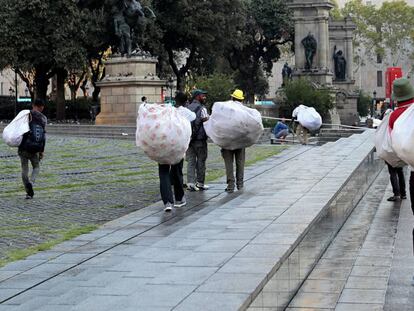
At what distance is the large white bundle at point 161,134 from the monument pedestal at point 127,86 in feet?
94.3

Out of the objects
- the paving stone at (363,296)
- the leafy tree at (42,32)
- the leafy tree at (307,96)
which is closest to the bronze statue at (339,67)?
the leafy tree at (307,96)

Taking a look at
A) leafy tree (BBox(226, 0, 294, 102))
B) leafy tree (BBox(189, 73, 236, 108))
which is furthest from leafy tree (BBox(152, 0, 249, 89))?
leafy tree (BBox(189, 73, 236, 108))

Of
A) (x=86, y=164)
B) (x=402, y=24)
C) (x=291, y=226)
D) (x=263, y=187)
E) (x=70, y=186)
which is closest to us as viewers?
(x=291, y=226)

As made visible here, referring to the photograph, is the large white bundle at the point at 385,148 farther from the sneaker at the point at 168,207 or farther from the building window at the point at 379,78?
the building window at the point at 379,78

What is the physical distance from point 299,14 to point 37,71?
17287 mm

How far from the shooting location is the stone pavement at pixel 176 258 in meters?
6.35

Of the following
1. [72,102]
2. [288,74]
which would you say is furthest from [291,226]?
[288,74]

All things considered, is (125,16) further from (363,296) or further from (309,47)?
(363,296)

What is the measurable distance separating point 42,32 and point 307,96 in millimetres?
15404

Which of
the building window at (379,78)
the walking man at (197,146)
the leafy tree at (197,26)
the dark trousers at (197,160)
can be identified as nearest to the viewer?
the walking man at (197,146)

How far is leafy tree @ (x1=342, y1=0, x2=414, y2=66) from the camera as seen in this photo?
93.8m

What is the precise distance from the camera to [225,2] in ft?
194

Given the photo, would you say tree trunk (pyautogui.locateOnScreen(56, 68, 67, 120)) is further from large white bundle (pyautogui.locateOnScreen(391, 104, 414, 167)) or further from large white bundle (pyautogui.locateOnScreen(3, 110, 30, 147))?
large white bundle (pyautogui.locateOnScreen(391, 104, 414, 167))

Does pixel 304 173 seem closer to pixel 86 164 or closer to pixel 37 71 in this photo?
pixel 86 164
